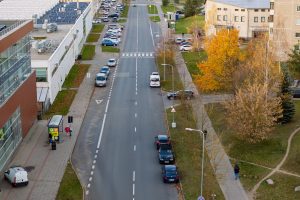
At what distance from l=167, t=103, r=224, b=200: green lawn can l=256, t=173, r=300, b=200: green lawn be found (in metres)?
3.39

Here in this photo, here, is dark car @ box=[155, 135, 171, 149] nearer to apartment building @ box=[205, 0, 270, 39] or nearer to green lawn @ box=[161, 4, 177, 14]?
apartment building @ box=[205, 0, 270, 39]

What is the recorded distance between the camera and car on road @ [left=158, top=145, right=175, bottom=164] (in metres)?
53.1

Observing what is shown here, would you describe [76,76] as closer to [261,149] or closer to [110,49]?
[110,49]

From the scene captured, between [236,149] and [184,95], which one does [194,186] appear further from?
[184,95]

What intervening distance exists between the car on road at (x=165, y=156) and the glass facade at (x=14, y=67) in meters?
14.6

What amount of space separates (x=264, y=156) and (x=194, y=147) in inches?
261

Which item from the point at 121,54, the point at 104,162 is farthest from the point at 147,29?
the point at 104,162

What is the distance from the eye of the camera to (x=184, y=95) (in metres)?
72.9

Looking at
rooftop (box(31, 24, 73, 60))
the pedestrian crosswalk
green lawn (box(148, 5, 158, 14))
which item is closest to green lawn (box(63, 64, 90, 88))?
rooftop (box(31, 24, 73, 60))

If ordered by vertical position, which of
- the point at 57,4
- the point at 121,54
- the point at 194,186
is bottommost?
the point at 194,186

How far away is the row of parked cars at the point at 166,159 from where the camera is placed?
160 feet

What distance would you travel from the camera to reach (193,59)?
10262 cm

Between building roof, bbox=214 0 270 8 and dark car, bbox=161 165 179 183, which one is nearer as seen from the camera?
dark car, bbox=161 165 179 183

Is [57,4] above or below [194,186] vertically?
above
